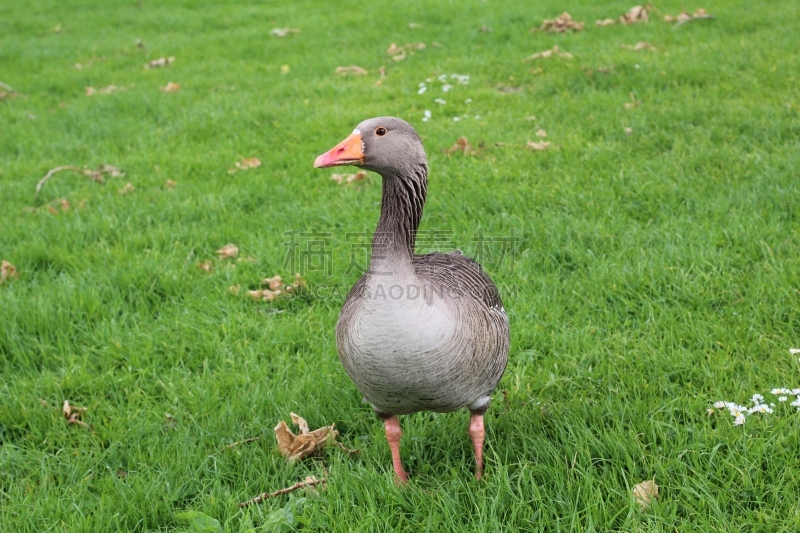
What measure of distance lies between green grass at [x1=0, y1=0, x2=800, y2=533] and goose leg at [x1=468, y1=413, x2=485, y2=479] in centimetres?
7

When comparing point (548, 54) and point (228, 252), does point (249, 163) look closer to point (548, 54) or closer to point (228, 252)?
point (228, 252)

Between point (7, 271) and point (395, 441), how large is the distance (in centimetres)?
360

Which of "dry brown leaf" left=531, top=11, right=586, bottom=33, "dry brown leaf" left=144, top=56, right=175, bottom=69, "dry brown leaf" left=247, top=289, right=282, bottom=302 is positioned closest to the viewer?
"dry brown leaf" left=247, top=289, right=282, bottom=302

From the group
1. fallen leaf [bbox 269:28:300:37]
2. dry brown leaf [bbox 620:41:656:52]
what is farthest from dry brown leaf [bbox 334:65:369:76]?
dry brown leaf [bbox 620:41:656:52]

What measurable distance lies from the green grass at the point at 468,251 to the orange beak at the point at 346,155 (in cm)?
140

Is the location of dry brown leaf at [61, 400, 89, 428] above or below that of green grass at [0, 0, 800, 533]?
below

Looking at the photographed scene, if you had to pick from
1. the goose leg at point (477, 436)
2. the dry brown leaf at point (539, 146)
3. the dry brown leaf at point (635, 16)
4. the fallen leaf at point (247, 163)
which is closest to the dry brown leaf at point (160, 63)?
the fallen leaf at point (247, 163)

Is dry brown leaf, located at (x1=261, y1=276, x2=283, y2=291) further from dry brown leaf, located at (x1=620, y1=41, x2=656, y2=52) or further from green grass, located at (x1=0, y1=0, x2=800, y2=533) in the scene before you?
dry brown leaf, located at (x1=620, y1=41, x2=656, y2=52)

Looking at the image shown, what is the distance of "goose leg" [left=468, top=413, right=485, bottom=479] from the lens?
2953 millimetres

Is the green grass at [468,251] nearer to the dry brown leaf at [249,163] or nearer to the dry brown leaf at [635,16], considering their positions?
the dry brown leaf at [249,163]

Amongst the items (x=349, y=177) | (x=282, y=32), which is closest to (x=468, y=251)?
(x=349, y=177)

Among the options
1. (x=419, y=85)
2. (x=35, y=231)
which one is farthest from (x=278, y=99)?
(x=35, y=231)

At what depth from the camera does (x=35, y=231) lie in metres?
5.38

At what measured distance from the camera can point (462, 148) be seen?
6.47 metres
